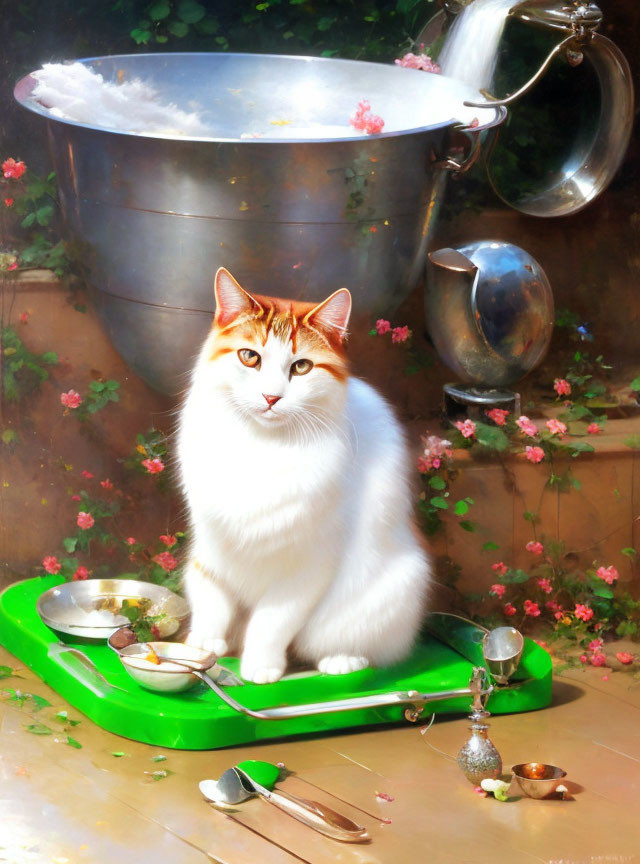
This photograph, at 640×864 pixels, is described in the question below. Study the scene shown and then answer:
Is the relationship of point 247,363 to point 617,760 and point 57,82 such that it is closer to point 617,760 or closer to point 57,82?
point 57,82

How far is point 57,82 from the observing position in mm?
1660

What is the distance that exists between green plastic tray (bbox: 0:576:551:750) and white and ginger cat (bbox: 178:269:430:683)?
1.3 inches

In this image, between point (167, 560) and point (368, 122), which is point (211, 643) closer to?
point (167, 560)

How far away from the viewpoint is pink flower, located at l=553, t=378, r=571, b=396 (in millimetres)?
1903

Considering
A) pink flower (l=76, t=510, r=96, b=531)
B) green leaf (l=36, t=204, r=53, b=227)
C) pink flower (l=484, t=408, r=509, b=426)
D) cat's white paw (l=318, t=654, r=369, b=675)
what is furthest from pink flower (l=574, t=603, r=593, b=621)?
green leaf (l=36, t=204, r=53, b=227)

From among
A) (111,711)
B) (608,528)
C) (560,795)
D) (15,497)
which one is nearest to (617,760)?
(560,795)

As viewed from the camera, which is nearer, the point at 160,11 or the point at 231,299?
the point at 231,299

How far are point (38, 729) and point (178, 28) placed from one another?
3.44 feet

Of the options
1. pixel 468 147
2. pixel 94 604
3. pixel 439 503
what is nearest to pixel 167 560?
pixel 94 604

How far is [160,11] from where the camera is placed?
1.69 m

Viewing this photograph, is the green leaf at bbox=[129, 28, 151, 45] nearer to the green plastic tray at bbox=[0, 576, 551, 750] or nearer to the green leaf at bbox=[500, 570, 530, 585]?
the green plastic tray at bbox=[0, 576, 551, 750]

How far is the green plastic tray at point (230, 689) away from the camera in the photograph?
1518 mm

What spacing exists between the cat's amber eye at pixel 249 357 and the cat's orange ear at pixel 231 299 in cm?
6

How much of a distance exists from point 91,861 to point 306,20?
4.00ft
